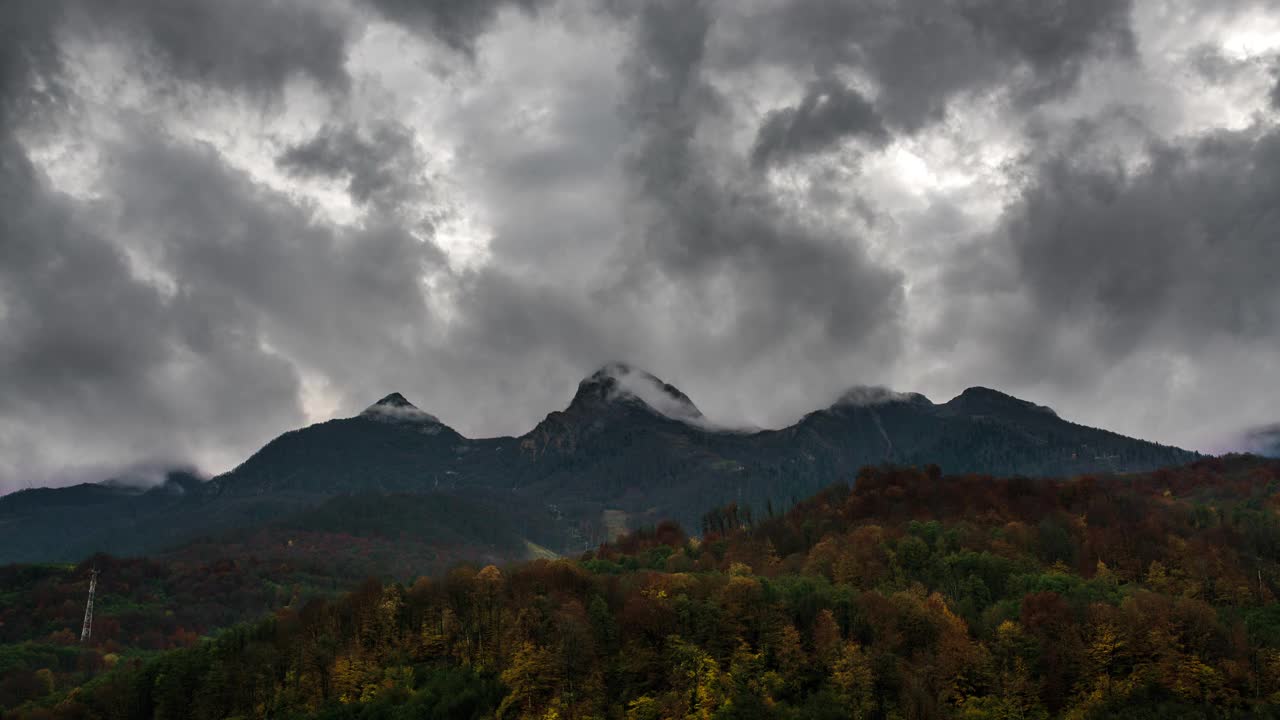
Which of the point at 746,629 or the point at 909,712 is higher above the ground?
the point at 746,629

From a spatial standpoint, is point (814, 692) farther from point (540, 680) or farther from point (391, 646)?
point (391, 646)

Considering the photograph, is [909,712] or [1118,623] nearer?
[909,712]

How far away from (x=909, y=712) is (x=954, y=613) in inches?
1666

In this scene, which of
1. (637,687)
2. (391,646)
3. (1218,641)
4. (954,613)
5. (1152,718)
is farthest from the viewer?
(391,646)

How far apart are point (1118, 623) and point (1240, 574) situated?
57.6 metres

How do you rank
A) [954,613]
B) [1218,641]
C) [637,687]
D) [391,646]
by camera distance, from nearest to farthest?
[1218,641] < [637,687] < [954,613] < [391,646]

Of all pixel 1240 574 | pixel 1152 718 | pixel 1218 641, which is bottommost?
pixel 1152 718

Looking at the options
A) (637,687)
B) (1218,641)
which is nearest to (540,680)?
(637,687)

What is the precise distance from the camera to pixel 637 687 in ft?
541

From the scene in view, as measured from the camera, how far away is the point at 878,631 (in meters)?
166

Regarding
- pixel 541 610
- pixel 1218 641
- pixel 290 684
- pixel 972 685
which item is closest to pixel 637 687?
pixel 541 610

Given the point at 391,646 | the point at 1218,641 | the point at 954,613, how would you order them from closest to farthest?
the point at 1218,641
the point at 954,613
the point at 391,646

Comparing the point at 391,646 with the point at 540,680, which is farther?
the point at 391,646

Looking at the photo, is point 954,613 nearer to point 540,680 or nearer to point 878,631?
point 878,631
